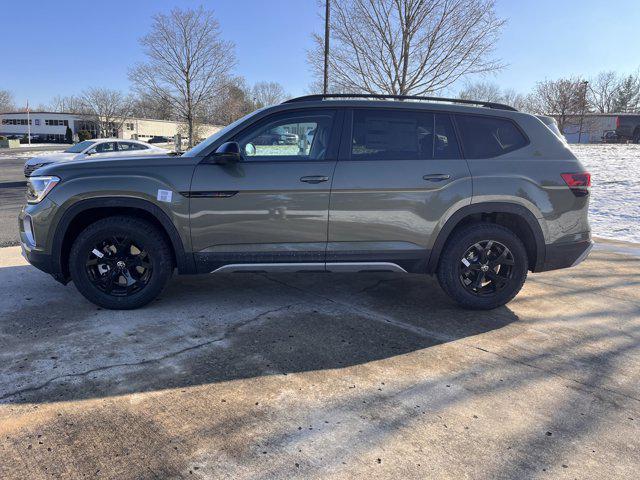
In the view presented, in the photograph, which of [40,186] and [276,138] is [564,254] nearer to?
[276,138]

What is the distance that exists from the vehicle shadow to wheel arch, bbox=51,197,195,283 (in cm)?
45

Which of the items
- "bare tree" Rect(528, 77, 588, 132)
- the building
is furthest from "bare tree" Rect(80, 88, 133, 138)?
"bare tree" Rect(528, 77, 588, 132)

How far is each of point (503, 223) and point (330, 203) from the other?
67.0 inches

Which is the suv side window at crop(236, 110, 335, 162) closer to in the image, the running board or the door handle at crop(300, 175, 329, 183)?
the door handle at crop(300, 175, 329, 183)

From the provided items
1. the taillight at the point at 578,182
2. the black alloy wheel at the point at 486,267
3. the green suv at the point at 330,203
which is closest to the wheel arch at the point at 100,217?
the green suv at the point at 330,203

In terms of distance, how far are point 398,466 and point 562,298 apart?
11.2 ft

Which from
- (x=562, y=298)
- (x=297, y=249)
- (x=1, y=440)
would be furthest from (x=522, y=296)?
(x=1, y=440)

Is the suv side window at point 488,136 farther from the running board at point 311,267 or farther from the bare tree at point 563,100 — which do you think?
the bare tree at point 563,100

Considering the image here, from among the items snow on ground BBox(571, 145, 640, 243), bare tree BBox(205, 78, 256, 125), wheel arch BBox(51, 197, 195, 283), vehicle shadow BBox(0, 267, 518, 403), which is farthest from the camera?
bare tree BBox(205, 78, 256, 125)

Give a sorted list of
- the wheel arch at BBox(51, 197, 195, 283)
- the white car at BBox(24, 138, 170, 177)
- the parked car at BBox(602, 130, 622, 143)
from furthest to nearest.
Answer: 1. the parked car at BBox(602, 130, 622, 143)
2. the white car at BBox(24, 138, 170, 177)
3. the wheel arch at BBox(51, 197, 195, 283)

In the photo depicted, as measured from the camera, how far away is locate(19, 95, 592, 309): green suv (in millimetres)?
4066

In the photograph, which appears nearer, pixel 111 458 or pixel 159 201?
pixel 111 458

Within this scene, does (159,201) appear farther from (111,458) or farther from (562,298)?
(562,298)

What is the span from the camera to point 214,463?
2307mm
